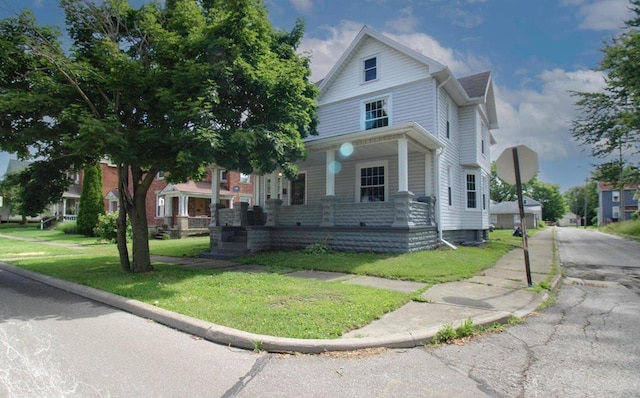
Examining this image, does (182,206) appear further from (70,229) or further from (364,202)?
(364,202)

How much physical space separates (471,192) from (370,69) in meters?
7.48

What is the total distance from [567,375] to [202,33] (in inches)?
327

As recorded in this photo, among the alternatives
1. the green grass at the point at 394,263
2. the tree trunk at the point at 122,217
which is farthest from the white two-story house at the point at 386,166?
the tree trunk at the point at 122,217

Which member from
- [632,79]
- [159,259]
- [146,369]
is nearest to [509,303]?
[146,369]

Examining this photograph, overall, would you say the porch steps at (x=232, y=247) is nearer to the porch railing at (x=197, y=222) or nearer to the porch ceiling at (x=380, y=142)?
the porch ceiling at (x=380, y=142)

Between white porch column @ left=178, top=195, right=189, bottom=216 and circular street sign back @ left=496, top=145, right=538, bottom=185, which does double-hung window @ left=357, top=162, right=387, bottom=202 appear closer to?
circular street sign back @ left=496, top=145, right=538, bottom=185

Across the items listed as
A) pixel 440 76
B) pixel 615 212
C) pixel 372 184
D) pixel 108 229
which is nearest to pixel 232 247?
pixel 372 184

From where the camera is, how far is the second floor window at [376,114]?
1529cm

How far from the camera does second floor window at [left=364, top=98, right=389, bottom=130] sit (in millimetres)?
15289

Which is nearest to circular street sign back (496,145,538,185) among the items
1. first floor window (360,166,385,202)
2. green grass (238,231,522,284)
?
green grass (238,231,522,284)

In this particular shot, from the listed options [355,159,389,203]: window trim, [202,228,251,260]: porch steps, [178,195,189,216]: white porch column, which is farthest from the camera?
[178,195,189,216]: white porch column

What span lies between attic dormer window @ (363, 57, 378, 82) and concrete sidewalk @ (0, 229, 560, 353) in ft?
33.0

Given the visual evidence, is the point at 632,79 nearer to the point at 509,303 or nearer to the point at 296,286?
the point at 509,303

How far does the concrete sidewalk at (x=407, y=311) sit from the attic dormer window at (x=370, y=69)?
33.0 feet
